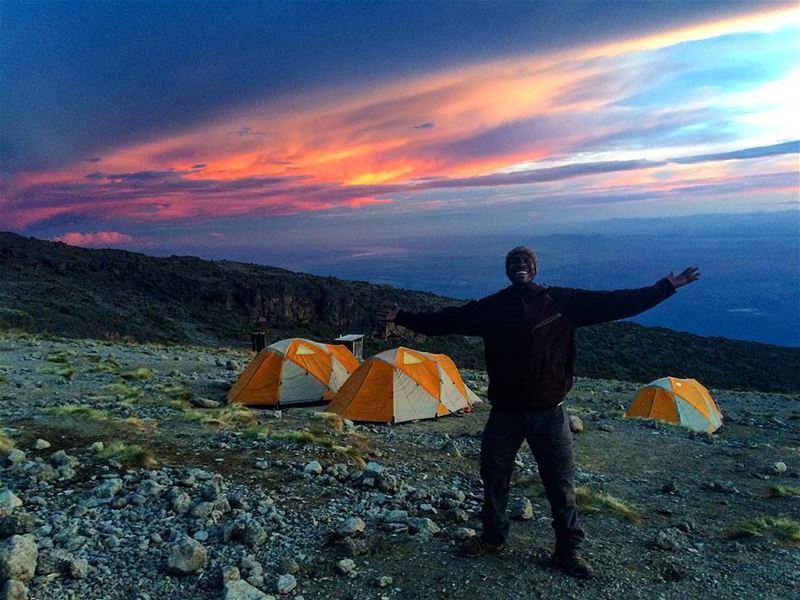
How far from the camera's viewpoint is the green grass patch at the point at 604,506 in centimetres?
701

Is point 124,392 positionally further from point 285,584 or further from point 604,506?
point 604,506

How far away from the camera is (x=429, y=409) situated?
14.6m

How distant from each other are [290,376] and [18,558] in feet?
35.1

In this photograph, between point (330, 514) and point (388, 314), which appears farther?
A: point (330, 514)

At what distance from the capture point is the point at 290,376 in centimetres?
1549

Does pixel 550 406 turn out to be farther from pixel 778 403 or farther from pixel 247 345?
pixel 247 345

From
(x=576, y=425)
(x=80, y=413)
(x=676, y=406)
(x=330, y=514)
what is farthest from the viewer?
(x=676, y=406)

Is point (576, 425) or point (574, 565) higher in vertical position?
point (574, 565)

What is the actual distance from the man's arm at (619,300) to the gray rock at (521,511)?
2.58 metres

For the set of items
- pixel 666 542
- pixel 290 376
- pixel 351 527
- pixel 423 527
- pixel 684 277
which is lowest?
pixel 666 542

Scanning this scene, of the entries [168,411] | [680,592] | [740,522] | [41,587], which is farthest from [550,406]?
[168,411]

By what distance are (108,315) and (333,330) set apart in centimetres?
2242

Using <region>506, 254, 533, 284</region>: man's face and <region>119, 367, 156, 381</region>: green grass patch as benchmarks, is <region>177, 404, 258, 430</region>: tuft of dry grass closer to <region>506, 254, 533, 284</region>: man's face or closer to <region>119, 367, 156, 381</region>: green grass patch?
<region>119, 367, 156, 381</region>: green grass patch

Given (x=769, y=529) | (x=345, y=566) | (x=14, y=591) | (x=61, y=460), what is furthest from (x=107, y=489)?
(x=769, y=529)
